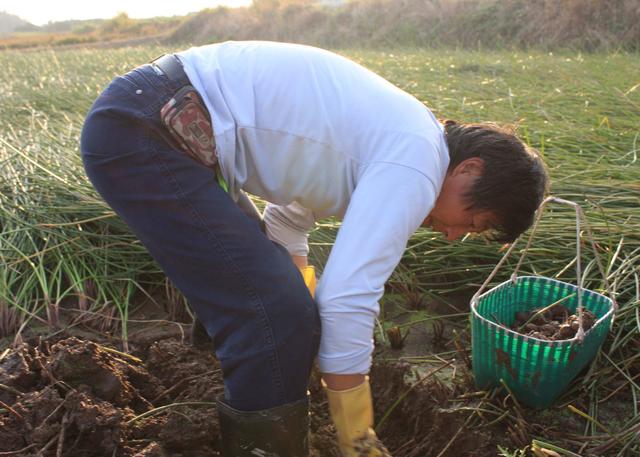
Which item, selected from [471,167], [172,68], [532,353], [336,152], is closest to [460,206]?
[471,167]

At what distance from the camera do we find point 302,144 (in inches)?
48.6

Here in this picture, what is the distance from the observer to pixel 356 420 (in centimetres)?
119

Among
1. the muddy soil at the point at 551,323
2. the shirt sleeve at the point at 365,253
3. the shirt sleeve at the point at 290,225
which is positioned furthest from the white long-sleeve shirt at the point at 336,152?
the muddy soil at the point at 551,323

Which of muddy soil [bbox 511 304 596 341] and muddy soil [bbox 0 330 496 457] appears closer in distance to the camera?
muddy soil [bbox 0 330 496 457]

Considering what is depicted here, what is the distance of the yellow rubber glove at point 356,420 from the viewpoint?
46.3 inches

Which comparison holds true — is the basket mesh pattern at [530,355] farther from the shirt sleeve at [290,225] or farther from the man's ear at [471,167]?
the shirt sleeve at [290,225]

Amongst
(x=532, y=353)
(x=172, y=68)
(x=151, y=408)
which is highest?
(x=172, y=68)

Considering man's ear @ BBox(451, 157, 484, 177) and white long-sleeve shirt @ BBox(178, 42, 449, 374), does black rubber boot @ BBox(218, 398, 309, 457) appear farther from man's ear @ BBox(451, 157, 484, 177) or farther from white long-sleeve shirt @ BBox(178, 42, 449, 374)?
man's ear @ BBox(451, 157, 484, 177)

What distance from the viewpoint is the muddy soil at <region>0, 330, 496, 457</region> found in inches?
50.3

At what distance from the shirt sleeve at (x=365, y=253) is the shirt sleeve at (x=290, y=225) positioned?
534 mm

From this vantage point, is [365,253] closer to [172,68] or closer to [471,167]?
[471,167]

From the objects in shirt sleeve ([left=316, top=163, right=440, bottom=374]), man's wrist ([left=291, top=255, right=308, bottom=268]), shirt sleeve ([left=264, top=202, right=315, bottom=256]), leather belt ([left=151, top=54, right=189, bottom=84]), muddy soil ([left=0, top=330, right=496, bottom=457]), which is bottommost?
muddy soil ([left=0, top=330, right=496, bottom=457])

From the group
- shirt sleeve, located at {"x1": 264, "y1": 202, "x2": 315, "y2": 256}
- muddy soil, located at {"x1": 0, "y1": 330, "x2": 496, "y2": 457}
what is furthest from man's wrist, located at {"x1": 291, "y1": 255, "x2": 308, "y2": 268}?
muddy soil, located at {"x1": 0, "y1": 330, "x2": 496, "y2": 457}

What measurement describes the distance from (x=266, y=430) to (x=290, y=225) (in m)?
0.64
